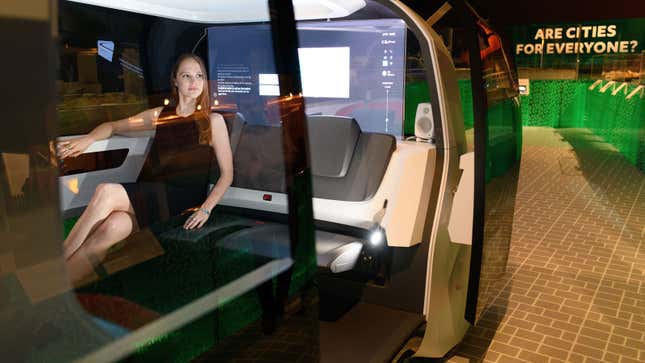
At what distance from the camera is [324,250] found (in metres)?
3.36

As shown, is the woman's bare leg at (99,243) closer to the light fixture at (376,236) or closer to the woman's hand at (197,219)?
the woman's hand at (197,219)

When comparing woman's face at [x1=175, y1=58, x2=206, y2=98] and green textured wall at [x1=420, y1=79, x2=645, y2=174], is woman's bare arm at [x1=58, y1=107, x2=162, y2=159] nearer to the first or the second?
woman's face at [x1=175, y1=58, x2=206, y2=98]

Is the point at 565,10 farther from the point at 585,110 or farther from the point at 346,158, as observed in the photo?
the point at 346,158

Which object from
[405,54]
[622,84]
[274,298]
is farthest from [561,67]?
[274,298]

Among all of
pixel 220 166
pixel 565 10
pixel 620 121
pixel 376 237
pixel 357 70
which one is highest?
pixel 565 10

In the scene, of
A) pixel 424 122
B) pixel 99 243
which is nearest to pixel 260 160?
pixel 99 243

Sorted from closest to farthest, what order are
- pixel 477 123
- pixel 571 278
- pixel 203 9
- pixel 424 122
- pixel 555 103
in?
pixel 203 9 < pixel 477 123 < pixel 424 122 < pixel 571 278 < pixel 555 103

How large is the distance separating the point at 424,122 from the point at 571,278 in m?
1.98

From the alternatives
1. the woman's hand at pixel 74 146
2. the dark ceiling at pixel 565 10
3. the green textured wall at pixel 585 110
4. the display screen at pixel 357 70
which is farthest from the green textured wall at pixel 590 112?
the woman's hand at pixel 74 146

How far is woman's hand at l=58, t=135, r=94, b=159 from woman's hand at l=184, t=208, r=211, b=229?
26 cm

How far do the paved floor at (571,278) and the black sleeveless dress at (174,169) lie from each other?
2446mm

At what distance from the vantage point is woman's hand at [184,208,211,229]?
1271 millimetres

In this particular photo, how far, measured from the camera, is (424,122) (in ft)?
11.1

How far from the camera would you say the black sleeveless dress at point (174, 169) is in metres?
1.21
